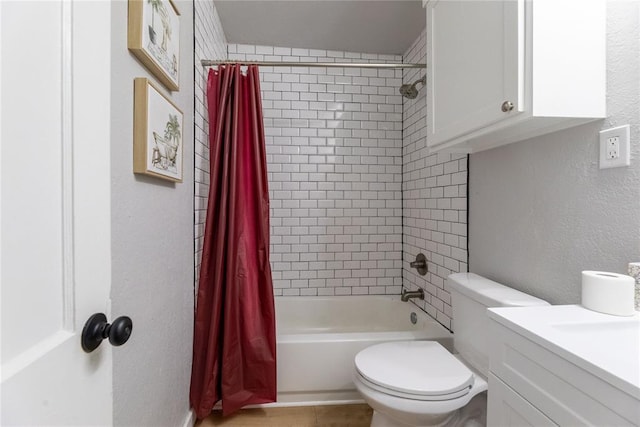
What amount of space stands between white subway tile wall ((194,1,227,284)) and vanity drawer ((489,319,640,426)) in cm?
142

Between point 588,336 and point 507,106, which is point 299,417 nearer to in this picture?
point 588,336

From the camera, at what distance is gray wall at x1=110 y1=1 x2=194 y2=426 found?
0.92m

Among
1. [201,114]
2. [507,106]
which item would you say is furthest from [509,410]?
[201,114]

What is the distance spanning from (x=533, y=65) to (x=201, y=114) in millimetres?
1546

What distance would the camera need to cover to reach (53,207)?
448 mm

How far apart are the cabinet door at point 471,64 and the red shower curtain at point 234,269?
0.95 metres

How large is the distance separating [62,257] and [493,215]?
160cm

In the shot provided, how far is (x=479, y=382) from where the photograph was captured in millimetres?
1300

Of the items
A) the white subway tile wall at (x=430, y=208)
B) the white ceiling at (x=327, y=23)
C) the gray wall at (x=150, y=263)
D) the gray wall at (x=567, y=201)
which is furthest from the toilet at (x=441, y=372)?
the white ceiling at (x=327, y=23)

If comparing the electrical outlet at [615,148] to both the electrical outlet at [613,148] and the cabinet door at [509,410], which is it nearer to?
the electrical outlet at [613,148]

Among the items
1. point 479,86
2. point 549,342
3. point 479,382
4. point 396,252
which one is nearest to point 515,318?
point 549,342

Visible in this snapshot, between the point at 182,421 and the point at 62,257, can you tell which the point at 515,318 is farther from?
the point at 182,421

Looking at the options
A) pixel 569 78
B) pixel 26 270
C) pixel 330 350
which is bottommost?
pixel 330 350

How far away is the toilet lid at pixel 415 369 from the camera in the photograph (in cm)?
117
